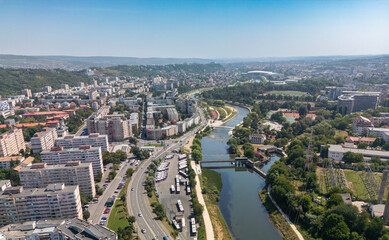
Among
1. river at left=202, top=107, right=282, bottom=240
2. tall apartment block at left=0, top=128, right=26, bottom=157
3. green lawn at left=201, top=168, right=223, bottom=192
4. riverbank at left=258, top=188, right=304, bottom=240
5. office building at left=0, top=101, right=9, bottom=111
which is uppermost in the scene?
office building at left=0, top=101, right=9, bottom=111

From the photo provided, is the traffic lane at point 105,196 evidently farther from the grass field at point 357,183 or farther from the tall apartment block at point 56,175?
the grass field at point 357,183

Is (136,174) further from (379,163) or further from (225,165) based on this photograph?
(379,163)

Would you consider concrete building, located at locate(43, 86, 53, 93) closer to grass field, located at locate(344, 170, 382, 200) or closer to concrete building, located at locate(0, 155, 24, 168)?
concrete building, located at locate(0, 155, 24, 168)

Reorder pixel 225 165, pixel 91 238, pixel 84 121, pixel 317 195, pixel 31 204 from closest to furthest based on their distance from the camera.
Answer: pixel 91 238 → pixel 31 204 → pixel 317 195 → pixel 225 165 → pixel 84 121

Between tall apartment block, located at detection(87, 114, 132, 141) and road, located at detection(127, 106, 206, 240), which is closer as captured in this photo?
road, located at detection(127, 106, 206, 240)

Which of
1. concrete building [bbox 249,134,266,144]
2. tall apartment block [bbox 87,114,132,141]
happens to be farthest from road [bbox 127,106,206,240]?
concrete building [bbox 249,134,266,144]

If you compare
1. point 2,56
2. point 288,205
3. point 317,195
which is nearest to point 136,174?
point 288,205
